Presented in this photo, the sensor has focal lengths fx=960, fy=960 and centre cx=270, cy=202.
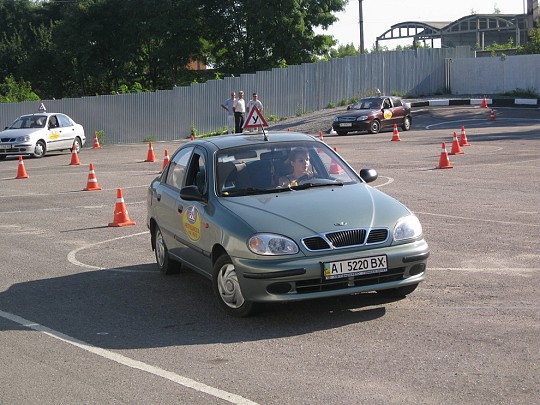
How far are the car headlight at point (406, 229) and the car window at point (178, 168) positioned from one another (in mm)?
2707

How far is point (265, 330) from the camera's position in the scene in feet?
25.4

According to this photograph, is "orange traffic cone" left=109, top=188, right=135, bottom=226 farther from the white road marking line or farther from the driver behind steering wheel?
the white road marking line

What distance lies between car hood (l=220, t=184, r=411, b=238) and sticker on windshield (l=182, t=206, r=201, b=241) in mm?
407

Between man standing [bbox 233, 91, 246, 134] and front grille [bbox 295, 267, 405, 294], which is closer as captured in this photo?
front grille [bbox 295, 267, 405, 294]

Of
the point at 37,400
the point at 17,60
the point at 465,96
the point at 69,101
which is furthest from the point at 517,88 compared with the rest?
the point at 37,400

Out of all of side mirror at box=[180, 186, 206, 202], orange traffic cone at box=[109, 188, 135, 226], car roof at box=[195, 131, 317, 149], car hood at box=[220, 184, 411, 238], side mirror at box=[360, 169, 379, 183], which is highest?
car roof at box=[195, 131, 317, 149]

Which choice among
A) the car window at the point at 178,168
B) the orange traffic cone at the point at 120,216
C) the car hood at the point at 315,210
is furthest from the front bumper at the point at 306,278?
the orange traffic cone at the point at 120,216

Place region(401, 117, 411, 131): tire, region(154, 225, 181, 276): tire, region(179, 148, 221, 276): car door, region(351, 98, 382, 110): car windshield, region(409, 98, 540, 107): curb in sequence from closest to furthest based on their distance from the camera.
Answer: region(179, 148, 221, 276): car door, region(154, 225, 181, 276): tire, region(351, 98, 382, 110): car windshield, region(401, 117, 411, 131): tire, region(409, 98, 540, 107): curb

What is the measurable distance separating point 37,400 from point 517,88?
46416 millimetres

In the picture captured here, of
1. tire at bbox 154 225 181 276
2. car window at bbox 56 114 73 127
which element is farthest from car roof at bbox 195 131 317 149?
car window at bbox 56 114 73 127

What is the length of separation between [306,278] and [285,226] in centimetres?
50

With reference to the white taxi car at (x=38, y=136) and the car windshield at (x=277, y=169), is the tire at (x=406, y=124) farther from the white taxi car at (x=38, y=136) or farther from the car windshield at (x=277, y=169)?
the car windshield at (x=277, y=169)

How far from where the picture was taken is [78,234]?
1381 cm

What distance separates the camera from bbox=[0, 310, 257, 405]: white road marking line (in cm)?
599
